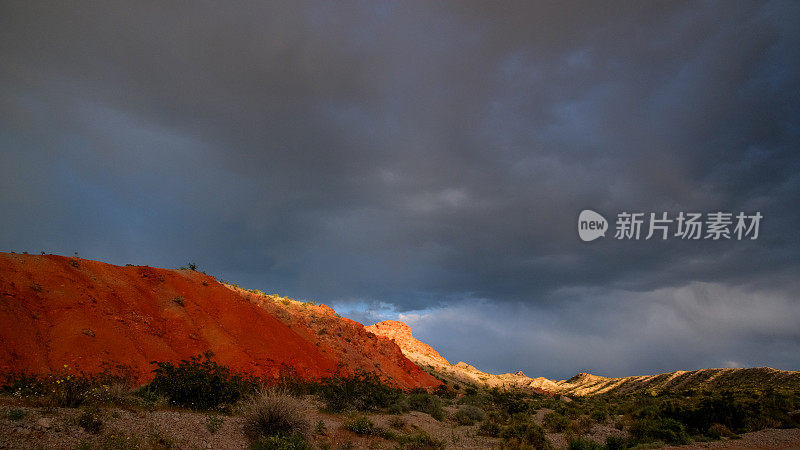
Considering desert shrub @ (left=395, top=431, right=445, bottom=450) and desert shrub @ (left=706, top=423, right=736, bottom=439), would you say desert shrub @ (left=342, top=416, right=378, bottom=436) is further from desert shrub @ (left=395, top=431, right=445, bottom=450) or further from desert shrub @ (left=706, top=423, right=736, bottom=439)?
desert shrub @ (left=706, top=423, right=736, bottom=439)

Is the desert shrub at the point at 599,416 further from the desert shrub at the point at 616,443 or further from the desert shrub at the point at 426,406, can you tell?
the desert shrub at the point at 426,406

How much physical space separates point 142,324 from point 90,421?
23718 millimetres

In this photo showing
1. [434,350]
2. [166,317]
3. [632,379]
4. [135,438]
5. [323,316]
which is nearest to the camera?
[135,438]

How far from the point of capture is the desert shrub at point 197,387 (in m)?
15.2

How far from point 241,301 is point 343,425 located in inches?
1153

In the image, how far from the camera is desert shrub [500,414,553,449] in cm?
1480

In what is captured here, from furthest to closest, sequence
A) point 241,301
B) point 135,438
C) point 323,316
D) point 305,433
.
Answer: point 323,316, point 241,301, point 305,433, point 135,438

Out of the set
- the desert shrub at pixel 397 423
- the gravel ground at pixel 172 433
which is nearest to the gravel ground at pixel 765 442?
the gravel ground at pixel 172 433

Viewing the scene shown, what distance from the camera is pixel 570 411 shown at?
80.8ft

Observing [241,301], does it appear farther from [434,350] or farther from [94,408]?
[434,350]

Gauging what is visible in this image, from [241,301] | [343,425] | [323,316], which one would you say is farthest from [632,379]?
[343,425]

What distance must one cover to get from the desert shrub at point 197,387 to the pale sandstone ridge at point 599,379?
32762mm

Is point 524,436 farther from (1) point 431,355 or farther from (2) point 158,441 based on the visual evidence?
(1) point 431,355

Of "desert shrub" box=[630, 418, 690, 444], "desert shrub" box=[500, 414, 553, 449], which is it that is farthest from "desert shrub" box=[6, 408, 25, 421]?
"desert shrub" box=[630, 418, 690, 444]
